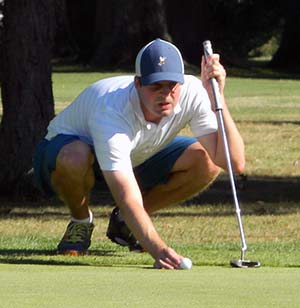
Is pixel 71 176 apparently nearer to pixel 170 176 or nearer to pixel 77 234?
pixel 77 234

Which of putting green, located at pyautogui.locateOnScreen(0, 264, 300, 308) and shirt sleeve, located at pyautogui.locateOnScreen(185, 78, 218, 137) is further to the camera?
shirt sleeve, located at pyautogui.locateOnScreen(185, 78, 218, 137)

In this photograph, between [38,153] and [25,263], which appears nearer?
[25,263]

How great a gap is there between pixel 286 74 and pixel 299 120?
61.1 feet

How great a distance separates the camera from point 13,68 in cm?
1314

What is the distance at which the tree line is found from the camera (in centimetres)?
1310

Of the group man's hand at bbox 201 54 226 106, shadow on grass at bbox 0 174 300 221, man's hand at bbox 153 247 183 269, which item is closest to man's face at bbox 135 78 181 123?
man's hand at bbox 201 54 226 106

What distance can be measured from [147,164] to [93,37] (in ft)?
128

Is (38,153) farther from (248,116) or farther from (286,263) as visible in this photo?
(248,116)

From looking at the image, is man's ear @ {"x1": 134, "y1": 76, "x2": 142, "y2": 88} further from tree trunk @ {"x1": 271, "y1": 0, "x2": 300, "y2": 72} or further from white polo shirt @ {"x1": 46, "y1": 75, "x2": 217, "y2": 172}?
tree trunk @ {"x1": 271, "y1": 0, "x2": 300, "y2": 72}

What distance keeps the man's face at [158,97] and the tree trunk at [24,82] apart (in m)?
Answer: 5.77

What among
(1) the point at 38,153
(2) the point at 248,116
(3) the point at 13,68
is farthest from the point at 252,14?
(1) the point at 38,153

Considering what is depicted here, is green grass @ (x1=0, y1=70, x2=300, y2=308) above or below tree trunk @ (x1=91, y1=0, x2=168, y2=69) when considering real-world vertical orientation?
above

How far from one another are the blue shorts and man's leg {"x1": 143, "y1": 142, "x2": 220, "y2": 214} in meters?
0.04

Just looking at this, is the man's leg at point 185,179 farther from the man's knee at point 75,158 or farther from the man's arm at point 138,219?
the man's arm at point 138,219
